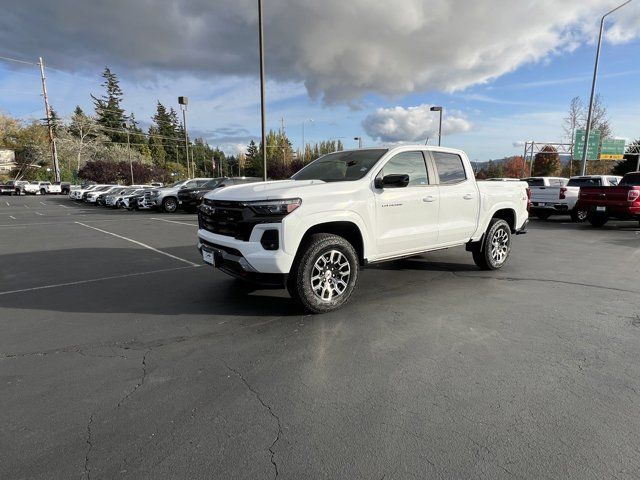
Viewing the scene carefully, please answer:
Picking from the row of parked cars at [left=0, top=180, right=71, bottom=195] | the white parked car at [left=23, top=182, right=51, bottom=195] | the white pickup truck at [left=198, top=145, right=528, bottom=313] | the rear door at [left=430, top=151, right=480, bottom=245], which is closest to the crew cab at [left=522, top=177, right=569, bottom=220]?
the rear door at [left=430, top=151, right=480, bottom=245]

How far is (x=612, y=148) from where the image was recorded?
3266 centimetres

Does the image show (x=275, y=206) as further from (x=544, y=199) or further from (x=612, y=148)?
(x=612, y=148)

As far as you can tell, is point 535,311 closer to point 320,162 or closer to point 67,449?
point 320,162

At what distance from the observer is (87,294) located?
570 cm

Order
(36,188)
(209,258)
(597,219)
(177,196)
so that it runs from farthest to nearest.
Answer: (36,188) → (177,196) → (597,219) → (209,258)

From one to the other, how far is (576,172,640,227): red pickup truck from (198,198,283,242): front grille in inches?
513

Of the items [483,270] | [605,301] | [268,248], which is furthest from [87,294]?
[605,301]

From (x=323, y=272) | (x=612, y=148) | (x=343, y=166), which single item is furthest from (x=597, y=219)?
(x=612, y=148)

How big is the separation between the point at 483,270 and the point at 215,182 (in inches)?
643

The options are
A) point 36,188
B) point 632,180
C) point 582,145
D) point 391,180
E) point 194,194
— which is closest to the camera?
point 391,180

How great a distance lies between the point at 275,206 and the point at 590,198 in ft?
44.2

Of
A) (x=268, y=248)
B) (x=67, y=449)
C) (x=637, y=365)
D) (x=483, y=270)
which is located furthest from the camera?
(x=483, y=270)

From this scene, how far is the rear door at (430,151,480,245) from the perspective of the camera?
599cm

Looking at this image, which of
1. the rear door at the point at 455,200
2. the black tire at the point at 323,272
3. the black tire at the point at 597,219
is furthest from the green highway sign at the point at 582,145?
the black tire at the point at 323,272
